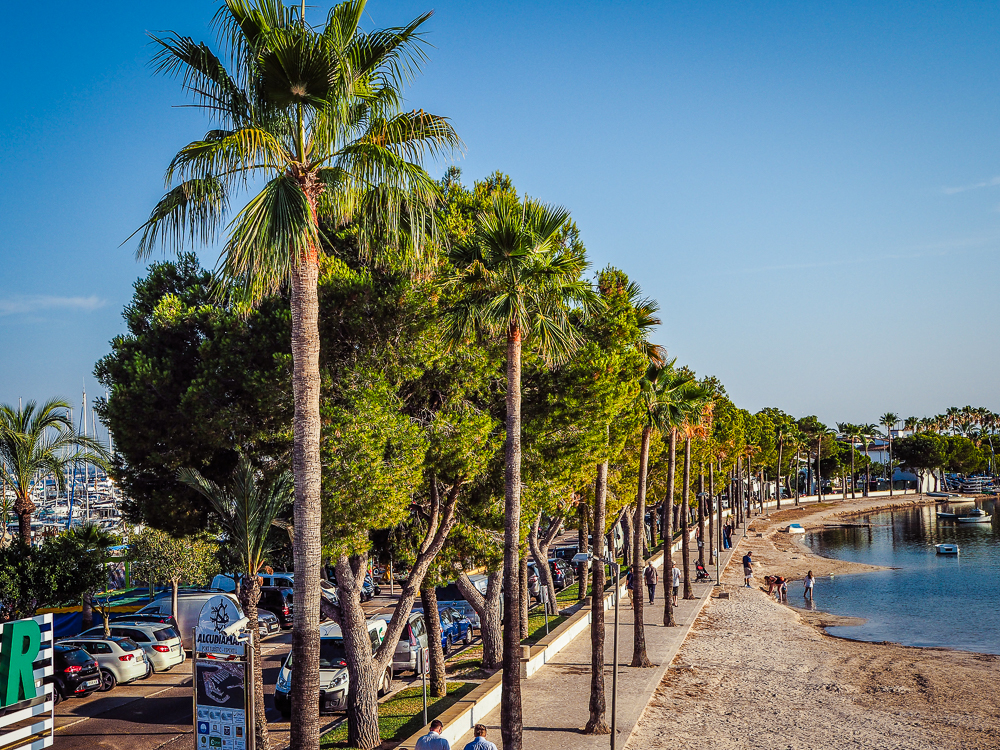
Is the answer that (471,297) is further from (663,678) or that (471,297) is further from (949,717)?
(949,717)

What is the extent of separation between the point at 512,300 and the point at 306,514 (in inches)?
253

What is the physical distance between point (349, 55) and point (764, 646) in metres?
28.1

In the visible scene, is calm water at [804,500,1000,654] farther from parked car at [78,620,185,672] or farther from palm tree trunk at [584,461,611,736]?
parked car at [78,620,185,672]

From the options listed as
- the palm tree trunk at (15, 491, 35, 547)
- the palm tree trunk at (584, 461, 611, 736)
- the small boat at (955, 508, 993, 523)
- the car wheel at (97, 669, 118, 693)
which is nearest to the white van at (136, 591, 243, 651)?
the car wheel at (97, 669, 118, 693)

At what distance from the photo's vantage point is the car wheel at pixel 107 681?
2269 cm

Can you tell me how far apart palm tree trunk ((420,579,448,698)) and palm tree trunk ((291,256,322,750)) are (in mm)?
10960

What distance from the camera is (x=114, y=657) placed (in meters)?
23.2

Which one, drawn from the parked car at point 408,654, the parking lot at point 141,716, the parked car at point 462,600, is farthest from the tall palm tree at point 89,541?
the parked car at point 462,600

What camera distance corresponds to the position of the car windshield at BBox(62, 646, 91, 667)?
21.8 meters

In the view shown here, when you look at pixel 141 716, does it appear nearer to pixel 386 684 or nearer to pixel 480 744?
pixel 386 684

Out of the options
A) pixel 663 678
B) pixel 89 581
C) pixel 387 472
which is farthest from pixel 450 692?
pixel 89 581

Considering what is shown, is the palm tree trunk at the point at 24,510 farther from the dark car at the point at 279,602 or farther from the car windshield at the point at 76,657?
the dark car at the point at 279,602

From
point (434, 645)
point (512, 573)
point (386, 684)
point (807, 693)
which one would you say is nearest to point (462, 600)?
point (386, 684)

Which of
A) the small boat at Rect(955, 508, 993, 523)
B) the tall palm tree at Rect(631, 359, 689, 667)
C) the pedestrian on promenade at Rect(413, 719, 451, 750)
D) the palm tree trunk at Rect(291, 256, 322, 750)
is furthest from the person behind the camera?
the small boat at Rect(955, 508, 993, 523)
